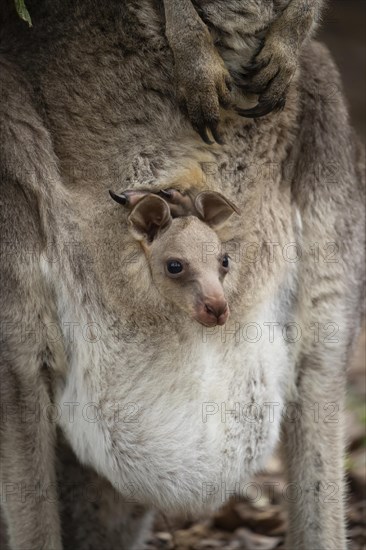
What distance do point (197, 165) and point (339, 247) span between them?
1.99 feet

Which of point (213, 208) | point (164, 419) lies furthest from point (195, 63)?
point (164, 419)

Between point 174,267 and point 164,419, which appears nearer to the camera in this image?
point 174,267

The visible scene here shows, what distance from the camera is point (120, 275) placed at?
3867 mm

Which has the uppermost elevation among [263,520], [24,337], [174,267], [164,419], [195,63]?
[195,63]

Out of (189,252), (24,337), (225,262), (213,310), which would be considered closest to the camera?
(213,310)

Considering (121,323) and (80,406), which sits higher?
(121,323)

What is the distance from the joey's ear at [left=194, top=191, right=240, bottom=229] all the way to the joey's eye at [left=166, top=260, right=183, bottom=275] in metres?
0.24

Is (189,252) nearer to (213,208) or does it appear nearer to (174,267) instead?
(174,267)

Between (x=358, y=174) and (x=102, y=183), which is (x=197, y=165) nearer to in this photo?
(x=102, y=183)

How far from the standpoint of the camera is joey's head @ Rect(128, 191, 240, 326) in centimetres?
354

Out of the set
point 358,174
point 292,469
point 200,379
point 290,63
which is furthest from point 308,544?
point 290,63

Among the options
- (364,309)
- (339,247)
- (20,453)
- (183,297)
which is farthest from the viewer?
(364,309)

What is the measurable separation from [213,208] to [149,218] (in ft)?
0.69

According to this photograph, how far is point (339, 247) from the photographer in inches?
164
